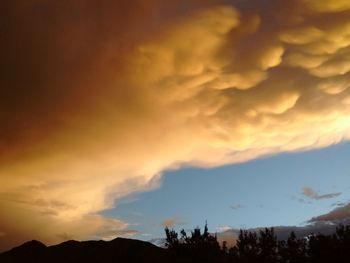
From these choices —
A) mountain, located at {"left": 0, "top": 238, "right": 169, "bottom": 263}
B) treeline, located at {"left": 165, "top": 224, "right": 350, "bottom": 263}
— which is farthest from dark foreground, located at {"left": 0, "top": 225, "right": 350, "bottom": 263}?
mountain, located at {"left": 0, "top": 238, "right": 169, "bottom": 263}

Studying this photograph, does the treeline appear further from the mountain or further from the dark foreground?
the mountain

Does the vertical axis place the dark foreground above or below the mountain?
below

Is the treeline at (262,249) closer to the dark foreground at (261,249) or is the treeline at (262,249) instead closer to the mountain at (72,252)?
the dark foreground at (261,249)

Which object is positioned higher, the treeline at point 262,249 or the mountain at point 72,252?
the mountain at point 72,252

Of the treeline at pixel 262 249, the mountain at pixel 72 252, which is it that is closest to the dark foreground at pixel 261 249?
the treeline at pixel 262 249

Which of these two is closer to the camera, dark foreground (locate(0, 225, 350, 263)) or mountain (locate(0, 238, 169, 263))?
dark foreground (locate(0, 225, 350, 263))

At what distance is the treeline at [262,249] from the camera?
45.4 meters

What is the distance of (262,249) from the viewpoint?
1869 inches

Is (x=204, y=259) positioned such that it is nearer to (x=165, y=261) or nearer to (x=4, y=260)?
(x=165, y=261)

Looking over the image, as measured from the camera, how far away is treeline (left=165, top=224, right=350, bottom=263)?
149 ft

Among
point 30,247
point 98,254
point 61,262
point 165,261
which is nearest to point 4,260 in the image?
point 30,247

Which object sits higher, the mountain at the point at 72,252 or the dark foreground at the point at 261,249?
the mountain at the point at 72,252

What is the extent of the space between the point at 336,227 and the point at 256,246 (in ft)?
31.4

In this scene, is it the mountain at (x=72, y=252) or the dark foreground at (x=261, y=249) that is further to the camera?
the mountain at (x=72, y=252)
